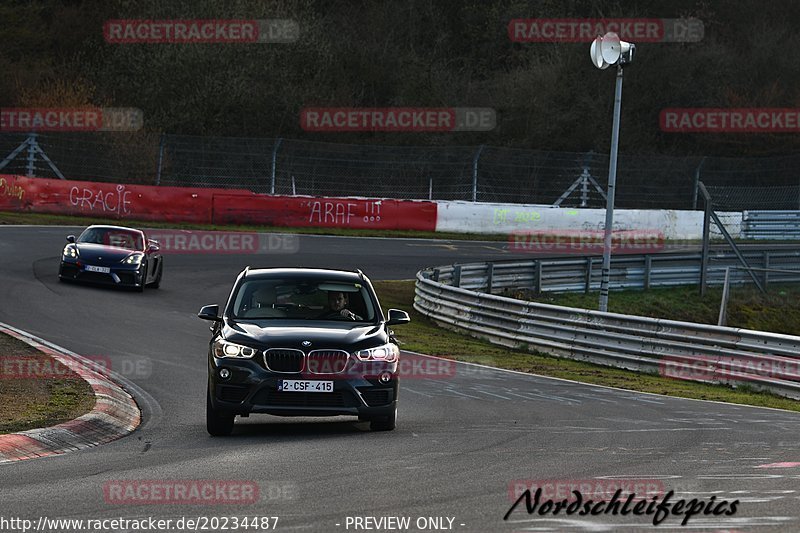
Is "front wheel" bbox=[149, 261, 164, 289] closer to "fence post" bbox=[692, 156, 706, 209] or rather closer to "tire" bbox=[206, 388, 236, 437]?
"tire" bbox=[206, 388, 236, 437]

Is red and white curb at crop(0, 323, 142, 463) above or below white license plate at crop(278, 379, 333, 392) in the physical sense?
below

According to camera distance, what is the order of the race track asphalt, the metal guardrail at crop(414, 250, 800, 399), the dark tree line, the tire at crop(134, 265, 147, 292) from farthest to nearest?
the dark tree line → the tire at crop(134, 265, 147, 292) → the metal guardrail at crop(414, 250, 800, 399) → the race track asphalt

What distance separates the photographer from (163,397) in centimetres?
1337

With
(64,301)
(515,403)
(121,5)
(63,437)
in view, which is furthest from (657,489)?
(121,5)

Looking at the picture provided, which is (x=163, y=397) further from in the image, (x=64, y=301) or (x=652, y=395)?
→ (x=64, y=301)

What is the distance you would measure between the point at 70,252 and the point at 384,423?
14.4 m

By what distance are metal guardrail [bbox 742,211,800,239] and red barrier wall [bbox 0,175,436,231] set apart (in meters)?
13.4

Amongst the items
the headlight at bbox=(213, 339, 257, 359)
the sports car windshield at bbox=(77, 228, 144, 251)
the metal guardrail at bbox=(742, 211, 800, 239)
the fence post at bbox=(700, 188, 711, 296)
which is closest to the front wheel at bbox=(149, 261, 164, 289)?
the sports car windshield at bbox=(77, 228, 144, 251)

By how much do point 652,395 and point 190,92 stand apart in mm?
39312

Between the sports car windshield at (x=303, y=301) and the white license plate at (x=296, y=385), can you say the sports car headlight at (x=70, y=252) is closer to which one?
the sports car windshield at (x=303, y=301)

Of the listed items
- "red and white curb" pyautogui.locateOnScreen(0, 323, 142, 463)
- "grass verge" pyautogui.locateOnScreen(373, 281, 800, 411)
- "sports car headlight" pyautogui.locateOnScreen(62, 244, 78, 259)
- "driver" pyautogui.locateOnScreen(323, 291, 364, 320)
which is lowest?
"grass verge" pyautogui.locateOnScreen(373, 281, 800, 411)

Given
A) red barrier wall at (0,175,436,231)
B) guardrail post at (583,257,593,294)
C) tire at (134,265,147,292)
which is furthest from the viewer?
red barrier wall at (0,175,436,231)

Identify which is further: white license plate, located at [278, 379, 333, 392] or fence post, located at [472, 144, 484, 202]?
fence post, located at [472, 144, 484, 202]

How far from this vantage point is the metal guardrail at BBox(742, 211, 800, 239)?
147ft
